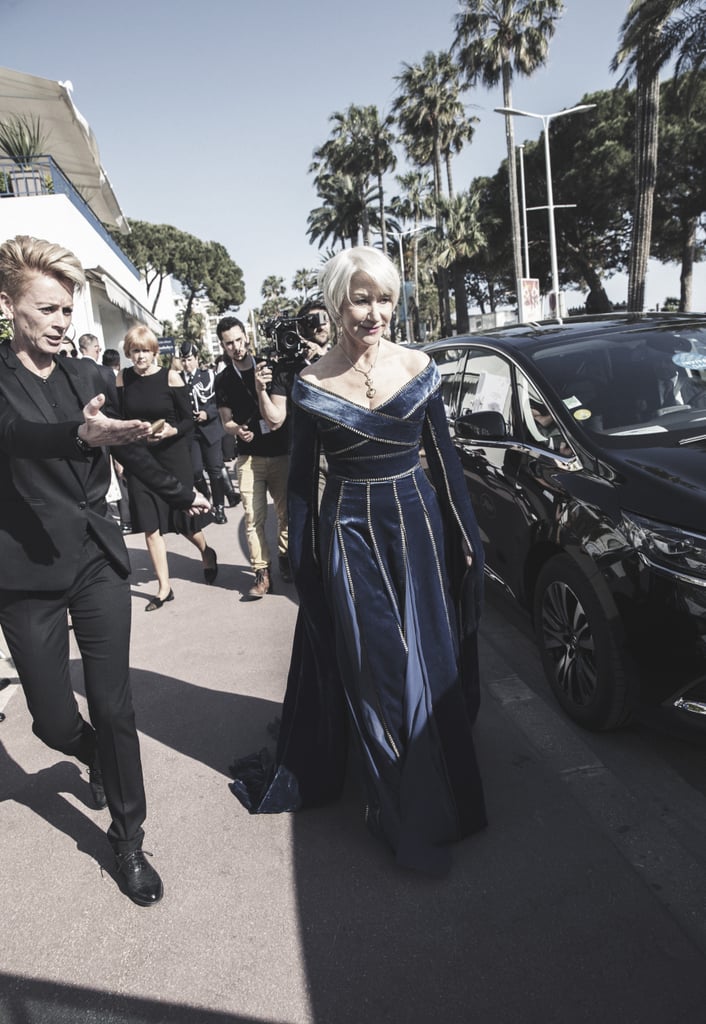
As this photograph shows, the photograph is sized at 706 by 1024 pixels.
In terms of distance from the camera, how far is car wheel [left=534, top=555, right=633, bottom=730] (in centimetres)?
296

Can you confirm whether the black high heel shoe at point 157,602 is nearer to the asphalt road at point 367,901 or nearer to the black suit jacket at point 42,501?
the asphalt road at point 367,901

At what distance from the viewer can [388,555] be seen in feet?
8.84

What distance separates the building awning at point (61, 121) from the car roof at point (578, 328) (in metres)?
15.9

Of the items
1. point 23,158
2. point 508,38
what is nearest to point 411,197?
point 508,38

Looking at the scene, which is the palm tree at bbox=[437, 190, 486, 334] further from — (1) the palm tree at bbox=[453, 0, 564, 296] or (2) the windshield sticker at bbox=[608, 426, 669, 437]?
(2) the windshield sticker at bbox=[608, 426, 669, 437]

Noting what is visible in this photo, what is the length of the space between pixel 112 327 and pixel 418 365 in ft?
87.6

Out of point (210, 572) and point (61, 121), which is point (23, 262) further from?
point (61, 121)

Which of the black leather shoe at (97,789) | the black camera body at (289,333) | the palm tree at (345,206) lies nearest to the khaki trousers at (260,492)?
the black camera body at (289,333)

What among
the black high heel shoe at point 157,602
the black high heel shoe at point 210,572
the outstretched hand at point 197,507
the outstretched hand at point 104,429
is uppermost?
the outstretched hand at point 104,429

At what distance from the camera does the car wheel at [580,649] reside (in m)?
2.96

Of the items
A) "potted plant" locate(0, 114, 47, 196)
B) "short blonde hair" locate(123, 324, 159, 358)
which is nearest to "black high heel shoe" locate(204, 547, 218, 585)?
"short blonde hair" locate(123, 324, 159, 358)

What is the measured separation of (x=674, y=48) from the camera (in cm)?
1842

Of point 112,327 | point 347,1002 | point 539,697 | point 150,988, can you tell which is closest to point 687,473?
point 539,697

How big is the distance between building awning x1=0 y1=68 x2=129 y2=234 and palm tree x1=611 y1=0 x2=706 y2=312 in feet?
45.6
